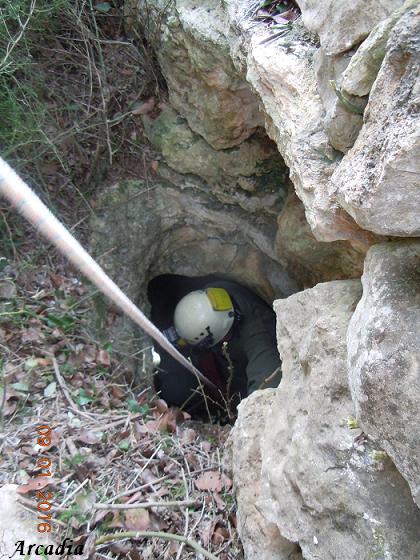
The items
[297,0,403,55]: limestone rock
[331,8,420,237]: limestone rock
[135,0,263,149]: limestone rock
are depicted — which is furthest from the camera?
[135,0,263,149]: limestone rock

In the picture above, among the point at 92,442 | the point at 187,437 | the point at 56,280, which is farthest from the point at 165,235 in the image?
the point at 92,442

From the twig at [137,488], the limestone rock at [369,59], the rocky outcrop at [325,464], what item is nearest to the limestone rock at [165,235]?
the twig at [137,488]

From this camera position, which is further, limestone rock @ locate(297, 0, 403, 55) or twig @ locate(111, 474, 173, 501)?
twig @ locate(111, 474, 173, 501)

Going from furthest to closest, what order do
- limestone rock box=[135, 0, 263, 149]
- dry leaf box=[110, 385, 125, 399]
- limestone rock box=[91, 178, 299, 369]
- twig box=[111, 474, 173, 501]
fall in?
limestone rock box=[91, 178, 299, 369]
dry leaf box=[110, 385, 125, 399]
limestone rock box=[135, 0, 263, 149]
twig box=[111, 474, 173, 501]

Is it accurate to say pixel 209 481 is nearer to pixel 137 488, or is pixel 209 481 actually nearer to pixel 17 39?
pixel 137 488

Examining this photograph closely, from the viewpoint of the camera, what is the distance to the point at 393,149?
102 centimetres

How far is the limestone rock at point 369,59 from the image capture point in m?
1.11

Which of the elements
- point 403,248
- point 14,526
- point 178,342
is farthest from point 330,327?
point 178,342

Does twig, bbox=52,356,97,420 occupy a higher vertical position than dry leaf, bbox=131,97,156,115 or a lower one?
lower

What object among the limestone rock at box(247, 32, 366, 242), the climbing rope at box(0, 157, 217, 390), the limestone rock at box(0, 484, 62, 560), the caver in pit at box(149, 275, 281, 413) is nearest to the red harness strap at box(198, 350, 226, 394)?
the caver in pit at box(149, 275, 281, 413)

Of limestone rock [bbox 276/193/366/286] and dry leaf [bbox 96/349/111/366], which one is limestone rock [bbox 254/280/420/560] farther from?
dry leaf [bbox 96/349/111/366]

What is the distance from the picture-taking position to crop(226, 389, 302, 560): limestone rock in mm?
1563

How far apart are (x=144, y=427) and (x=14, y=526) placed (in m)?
0.70

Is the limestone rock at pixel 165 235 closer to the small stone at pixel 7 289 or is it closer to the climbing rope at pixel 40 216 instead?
the small stone at pixel 7 289
